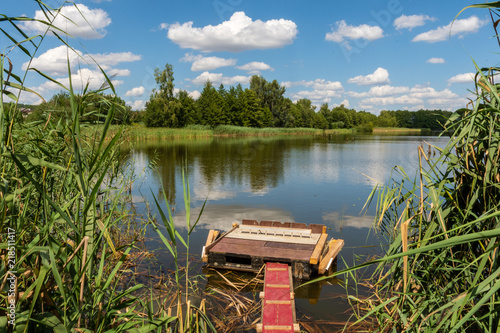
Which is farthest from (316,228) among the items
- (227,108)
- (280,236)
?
(227,108)

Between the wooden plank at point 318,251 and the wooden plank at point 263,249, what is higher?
the wooden plank at point 318,251

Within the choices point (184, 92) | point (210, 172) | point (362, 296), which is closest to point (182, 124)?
point (184, 92)

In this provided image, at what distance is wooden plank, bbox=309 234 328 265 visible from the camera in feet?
21.2

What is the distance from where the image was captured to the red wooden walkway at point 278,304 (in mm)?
4457

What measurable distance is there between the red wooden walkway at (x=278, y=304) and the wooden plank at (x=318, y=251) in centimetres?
50

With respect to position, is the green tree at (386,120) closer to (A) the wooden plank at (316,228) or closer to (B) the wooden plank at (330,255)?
(A) the wooden plank at (316,228)

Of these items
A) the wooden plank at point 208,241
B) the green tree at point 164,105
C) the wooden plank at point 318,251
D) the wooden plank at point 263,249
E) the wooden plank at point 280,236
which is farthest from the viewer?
the green tree at point 164,105

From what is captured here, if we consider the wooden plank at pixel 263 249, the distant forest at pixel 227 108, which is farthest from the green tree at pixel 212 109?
the wooden plank at pixel 263 249

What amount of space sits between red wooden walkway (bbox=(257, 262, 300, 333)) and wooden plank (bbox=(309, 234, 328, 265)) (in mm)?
498

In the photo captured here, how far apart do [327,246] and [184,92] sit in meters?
64.1

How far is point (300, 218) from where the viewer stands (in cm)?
1127

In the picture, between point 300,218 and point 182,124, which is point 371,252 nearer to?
point 300,218

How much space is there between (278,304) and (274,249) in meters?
2.18

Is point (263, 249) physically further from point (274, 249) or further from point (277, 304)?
point (277, 304)
